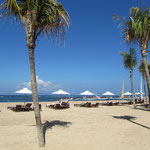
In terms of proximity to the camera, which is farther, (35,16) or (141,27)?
(141,27)

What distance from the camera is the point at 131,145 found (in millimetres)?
5457

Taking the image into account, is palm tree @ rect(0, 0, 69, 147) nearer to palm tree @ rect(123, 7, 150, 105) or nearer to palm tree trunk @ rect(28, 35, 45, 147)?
palm tree trunk @ rect(28, 35, 45, 147)

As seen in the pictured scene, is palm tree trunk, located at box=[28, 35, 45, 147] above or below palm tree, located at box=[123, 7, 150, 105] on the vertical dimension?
below

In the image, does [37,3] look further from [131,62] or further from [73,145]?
[131,62]

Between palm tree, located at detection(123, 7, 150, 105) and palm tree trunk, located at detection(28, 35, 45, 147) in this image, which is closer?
palm tree trunk, located at detection(28, 35, 45, 147)

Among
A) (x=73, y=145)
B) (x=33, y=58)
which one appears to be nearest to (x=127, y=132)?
(x=73, y=145)

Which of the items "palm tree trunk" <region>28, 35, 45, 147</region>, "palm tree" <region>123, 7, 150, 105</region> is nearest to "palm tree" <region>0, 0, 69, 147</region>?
"palm tree trunk" <region>28, 35, 45, 147</region>

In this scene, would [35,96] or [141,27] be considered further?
[141,27]

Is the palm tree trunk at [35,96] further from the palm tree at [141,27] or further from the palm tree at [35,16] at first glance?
the palm tree at [141,27]

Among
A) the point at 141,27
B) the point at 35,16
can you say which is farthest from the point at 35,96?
the point at 141,27

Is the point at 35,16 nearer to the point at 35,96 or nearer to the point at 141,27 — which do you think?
the point at 35,96

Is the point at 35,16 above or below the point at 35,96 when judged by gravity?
above

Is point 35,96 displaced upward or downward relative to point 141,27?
downward

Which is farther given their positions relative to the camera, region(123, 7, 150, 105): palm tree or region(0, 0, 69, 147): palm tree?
region(123, 7, 150, 105): palm tree
